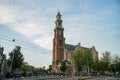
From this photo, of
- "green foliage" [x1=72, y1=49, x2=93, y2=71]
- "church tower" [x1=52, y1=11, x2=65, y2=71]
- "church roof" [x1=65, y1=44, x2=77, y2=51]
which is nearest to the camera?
"green foliage" [x1=72, y1=49, x2=93, y2=71]

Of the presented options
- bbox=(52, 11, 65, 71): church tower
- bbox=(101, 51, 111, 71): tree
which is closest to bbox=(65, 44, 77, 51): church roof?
bbox=(52, 11, 65, 71): church tower

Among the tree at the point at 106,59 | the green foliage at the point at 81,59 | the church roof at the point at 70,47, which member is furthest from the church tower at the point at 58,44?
the tree at the point at 106,59

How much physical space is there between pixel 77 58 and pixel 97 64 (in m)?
11.9

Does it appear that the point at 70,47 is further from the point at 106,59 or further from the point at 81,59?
the point at 81,59

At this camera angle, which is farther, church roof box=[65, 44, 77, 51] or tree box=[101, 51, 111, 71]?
church roof box=[65, 44, 77, 51]

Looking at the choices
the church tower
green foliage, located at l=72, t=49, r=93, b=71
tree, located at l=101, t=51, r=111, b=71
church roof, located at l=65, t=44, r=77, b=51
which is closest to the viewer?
green foliage, located at l=72, t=49, r=93, b=71

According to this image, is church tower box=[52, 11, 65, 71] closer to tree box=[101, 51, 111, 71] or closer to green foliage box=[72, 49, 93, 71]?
green foliage box=[72, 49, 93, 71]

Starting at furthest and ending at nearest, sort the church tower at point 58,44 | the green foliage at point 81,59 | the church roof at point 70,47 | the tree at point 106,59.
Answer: the church roof at point 70,47, the church tower at point 58,44, the tree at point 106,59, the green foliage at point 81,59

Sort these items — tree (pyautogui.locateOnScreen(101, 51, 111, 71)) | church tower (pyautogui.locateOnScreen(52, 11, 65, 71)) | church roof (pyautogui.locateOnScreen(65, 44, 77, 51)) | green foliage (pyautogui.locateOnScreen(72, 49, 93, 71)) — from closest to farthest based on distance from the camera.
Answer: green foliage (pyautogui.locateOnScreen(72, 49, 93, 71)), tree (pyautogui.locateOnScreen(101, 51, 111, 71)), church tower (pyautogui.locateOnScreen(52, 11, 65, 71)), church roof (pyautogui.locateOnScreen(65, 44, 77, 51))

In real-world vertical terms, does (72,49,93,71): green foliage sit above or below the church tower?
below

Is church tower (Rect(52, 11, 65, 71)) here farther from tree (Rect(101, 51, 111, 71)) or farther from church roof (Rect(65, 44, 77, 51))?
tree (Rect(101, 51, 111, 71))

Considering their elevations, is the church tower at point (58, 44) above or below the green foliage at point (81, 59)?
above

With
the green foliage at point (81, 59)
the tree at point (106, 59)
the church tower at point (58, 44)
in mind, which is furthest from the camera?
the church tower at point (58, 44)

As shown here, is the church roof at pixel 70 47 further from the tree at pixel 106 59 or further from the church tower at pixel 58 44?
the tree at pixel 106 59
